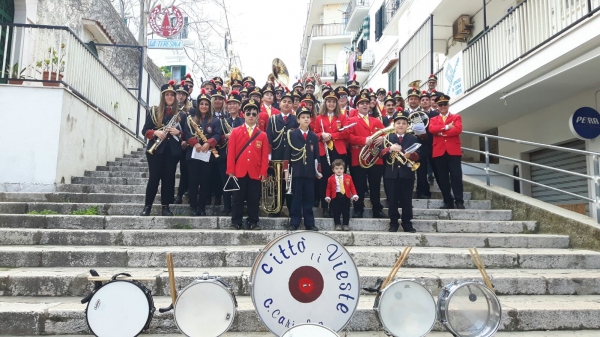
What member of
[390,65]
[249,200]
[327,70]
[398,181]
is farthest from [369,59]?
[249,200]

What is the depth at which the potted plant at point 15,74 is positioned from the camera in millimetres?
8602

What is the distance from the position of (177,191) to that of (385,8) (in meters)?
16.2

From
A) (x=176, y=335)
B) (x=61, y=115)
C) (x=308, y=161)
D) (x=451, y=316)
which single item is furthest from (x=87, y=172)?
(x=451, y=316)

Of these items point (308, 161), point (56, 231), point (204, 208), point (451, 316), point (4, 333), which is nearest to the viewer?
point (451, 316)

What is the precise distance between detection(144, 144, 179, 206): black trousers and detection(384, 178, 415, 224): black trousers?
138 inches

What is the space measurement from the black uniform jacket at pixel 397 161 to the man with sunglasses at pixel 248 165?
1903mm

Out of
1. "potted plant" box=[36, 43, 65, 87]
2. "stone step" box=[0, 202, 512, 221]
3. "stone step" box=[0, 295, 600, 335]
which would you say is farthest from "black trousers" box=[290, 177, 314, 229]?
"potted plant" box=[36, 43, 65, 87]

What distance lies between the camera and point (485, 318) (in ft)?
12.0

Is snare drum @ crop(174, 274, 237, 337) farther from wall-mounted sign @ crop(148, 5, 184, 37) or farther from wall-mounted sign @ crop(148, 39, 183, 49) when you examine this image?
wall-mounted sign @ crop(148, 5, 184, 37)

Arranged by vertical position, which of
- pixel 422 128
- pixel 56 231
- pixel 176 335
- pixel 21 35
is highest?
pixel 21 35

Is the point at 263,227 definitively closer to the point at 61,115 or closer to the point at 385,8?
the point at 61,115

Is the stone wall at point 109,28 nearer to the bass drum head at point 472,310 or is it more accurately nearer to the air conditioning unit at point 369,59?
the air conditioning unit at point 369,59

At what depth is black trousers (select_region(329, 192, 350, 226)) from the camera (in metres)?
6.94

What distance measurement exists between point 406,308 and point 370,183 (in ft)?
13.9
